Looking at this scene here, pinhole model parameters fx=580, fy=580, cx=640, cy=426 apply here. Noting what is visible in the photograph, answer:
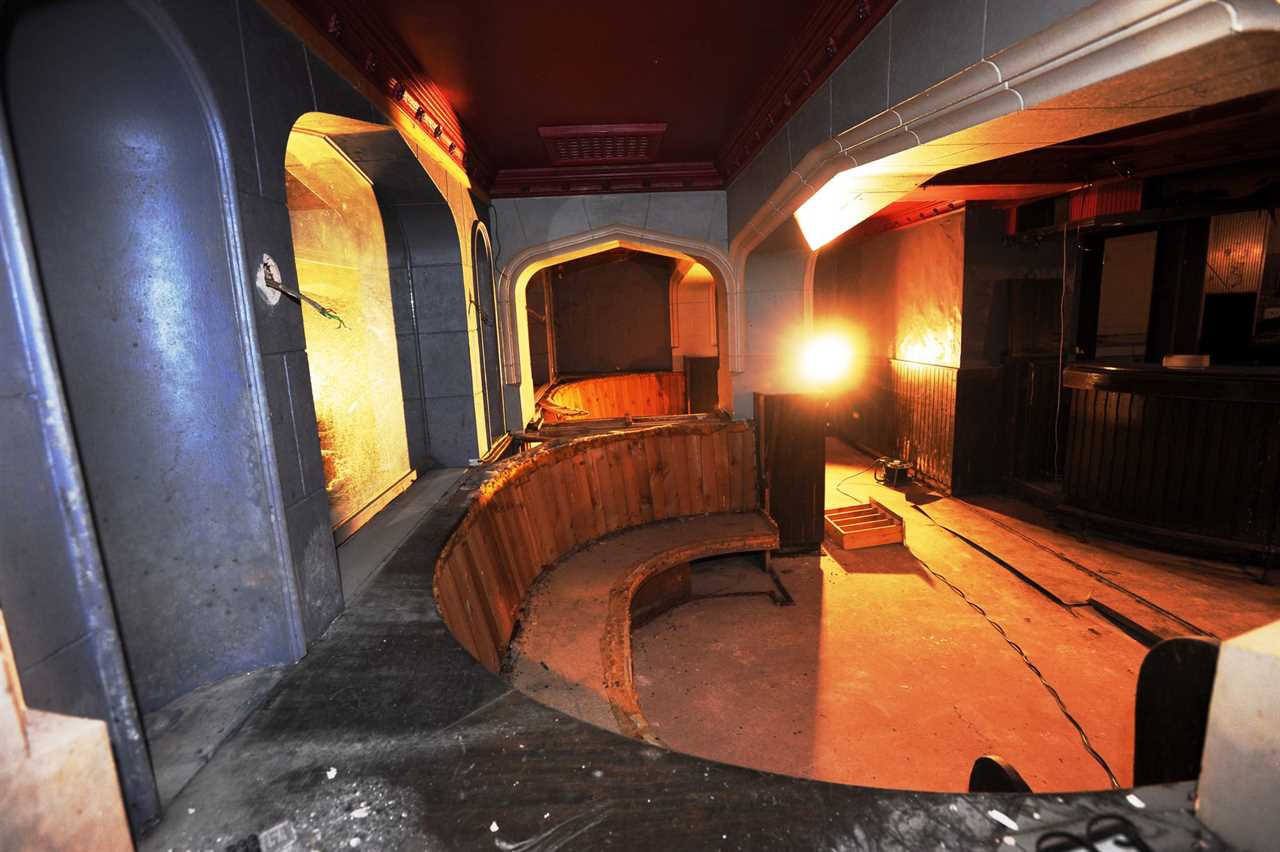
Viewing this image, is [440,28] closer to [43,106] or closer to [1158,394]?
[43,106]

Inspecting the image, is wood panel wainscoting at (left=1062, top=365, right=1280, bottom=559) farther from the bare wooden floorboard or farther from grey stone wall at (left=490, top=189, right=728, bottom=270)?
grey stone wall at (left=490, top=189, right=728, bottom=270)

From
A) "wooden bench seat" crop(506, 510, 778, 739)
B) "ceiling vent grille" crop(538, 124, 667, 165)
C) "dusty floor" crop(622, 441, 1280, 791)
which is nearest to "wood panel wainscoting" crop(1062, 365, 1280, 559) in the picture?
"dusty floor" crop(622, 441, 1280, 791)

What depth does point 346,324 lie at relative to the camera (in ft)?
13.5

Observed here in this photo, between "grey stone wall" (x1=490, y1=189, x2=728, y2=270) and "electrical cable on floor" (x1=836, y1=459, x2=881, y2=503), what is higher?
"grey stone wall" (x1=490, y1=189, x2=728, y2=270)

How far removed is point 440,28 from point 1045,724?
556 cm

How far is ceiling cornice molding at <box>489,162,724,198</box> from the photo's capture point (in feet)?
19.8

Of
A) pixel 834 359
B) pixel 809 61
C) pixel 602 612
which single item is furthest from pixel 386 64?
pixel 834 359

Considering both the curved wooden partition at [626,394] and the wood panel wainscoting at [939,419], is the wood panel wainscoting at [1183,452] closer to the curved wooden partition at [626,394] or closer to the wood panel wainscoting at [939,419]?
the wood panel wainscoting at [939,419]

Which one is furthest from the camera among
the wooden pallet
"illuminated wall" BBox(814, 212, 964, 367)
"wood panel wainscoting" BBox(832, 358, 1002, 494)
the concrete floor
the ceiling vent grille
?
"illuminated wall" BBox(814, 212, 964, 367)

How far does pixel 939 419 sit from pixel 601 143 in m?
6.24

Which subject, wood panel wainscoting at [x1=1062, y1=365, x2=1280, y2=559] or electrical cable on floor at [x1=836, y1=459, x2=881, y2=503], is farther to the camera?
electrical cable on floor at [x1=836, y1=459, x2=881, y2=503]

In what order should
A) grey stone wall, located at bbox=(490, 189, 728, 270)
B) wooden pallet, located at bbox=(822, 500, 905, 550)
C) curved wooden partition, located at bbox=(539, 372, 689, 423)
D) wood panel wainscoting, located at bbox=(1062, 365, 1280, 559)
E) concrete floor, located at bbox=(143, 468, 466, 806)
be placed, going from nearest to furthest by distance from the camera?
concrete floor, located at bbox=(143, 468, 466, 806), wood panel wainscoting, located at bbox=(1062, 365, 1280, 559), grey stone wall, located at bbox=(490, 189, 728, 270), wooden pallet, located at bbox=(822, 500, 905, 550), curved wooden partition, located at bbox=(539, 372, 689, 423)

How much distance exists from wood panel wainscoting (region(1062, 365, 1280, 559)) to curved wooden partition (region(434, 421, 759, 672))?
3.74 metres

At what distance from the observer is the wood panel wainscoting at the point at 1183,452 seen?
17.2 ft
